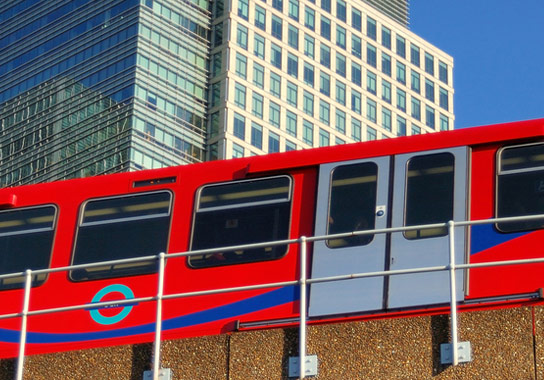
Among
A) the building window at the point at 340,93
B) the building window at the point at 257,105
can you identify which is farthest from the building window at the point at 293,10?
the building window at the point at 257,105

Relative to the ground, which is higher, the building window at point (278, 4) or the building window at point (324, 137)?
the building window at point (278, 4)

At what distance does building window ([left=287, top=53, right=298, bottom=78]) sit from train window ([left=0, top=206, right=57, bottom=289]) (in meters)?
78.4

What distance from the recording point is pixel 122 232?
15.8 m

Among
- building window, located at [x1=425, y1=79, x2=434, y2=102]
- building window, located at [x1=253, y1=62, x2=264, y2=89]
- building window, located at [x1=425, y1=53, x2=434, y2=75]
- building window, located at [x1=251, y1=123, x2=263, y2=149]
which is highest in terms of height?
building window, located at [x1=425, y1=53, x2=434, y2=75]

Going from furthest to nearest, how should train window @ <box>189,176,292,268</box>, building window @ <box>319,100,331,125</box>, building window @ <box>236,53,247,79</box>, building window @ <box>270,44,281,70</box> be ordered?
building window @ <box>319,100,331,125</box>
building window @ <box>270,44,281,70</box>
building window @ <box>236,53,247,79</box>
train window @ <box>189,176,292,268</box>

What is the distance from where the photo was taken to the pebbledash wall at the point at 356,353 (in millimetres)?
10219

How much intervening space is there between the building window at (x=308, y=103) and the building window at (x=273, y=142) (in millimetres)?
4726

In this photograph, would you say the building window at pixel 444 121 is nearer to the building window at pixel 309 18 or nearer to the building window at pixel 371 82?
the building window at pixel 371 82

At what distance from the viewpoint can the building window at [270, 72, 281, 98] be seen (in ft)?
303

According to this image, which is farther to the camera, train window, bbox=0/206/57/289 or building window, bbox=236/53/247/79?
building window, bbox=236/53/247/79

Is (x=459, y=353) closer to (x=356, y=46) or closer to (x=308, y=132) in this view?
(x=308, y=132)

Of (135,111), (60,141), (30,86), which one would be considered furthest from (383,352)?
(30,86)

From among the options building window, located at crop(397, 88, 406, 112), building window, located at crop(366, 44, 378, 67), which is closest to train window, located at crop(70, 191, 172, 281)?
building window, located at crop(366, 44, 378, 67)

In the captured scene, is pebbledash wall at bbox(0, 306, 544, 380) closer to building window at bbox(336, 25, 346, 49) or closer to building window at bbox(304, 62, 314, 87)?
building window at bbox(304, 62, 314, 87)
